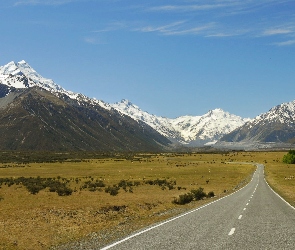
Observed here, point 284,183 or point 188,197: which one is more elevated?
point 188,197

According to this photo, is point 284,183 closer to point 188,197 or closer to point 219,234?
point 188,197

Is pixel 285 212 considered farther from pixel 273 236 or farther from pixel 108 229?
pixel 108 229

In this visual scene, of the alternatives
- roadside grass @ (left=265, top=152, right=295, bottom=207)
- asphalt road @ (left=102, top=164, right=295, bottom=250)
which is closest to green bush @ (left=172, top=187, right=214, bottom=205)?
roadside grass @ (left=265, top=152, right=295, bottom=207)

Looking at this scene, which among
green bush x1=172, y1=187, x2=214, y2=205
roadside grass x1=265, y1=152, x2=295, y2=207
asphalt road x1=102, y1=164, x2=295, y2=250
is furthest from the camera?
roadside grass x1=265, y1=152, x2=295, y2=207

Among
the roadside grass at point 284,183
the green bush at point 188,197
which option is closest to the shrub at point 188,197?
the green bush at point 188,197

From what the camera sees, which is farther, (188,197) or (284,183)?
(284,183)

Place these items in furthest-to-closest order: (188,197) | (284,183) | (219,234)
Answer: (284,183) → (188,197) → (219,234)

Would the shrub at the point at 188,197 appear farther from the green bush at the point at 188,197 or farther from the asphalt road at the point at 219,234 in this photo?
the asphalt road at the point at 219,234

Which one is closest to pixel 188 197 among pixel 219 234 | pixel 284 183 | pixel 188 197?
pixel 188 197

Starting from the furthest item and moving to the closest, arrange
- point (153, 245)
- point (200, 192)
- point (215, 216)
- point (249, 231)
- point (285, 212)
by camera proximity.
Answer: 1. point (200, 192)
2. point (285, 212)
3. point (215, 216)
4. point (249, 231)
5. point (153, 245)

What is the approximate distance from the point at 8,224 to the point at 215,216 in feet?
42.0

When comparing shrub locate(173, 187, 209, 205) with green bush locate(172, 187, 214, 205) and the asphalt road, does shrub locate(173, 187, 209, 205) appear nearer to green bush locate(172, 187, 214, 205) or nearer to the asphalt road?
green bush locate(172, 187, 214, 205)

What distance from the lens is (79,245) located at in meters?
A: 17.1

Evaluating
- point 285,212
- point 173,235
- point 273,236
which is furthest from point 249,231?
point 285,212
